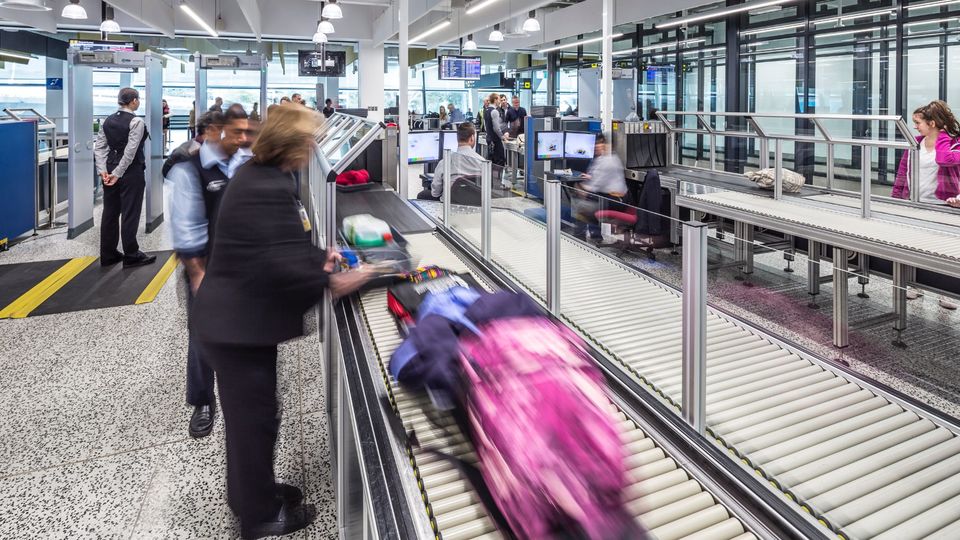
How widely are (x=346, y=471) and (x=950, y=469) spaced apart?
2.17 metres

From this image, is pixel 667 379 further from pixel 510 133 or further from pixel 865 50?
pixel 510 133

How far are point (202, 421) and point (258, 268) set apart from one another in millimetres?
1676

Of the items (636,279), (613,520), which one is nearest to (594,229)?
(636,279)

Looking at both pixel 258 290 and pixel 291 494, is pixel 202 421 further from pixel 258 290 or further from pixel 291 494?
pixel 258 290

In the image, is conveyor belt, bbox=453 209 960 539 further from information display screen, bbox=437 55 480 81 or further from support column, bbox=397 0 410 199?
information display screen, bbox=437 55 480 81

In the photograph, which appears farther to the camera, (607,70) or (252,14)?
(252,14)

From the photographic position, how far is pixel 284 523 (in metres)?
2.38

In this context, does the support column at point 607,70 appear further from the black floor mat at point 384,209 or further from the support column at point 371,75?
the support column at point 371,75

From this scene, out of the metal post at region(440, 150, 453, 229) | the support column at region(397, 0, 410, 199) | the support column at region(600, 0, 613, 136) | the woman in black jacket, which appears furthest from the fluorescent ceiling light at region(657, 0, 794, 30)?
the woman in black jacket

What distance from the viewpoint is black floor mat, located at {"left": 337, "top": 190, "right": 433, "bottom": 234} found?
5176 millimetres

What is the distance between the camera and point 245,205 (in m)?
1.98

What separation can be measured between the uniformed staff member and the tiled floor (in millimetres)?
1924

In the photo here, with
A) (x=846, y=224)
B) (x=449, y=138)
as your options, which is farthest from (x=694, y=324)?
(x=449, y=138)

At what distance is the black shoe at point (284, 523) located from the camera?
2.30 metres
